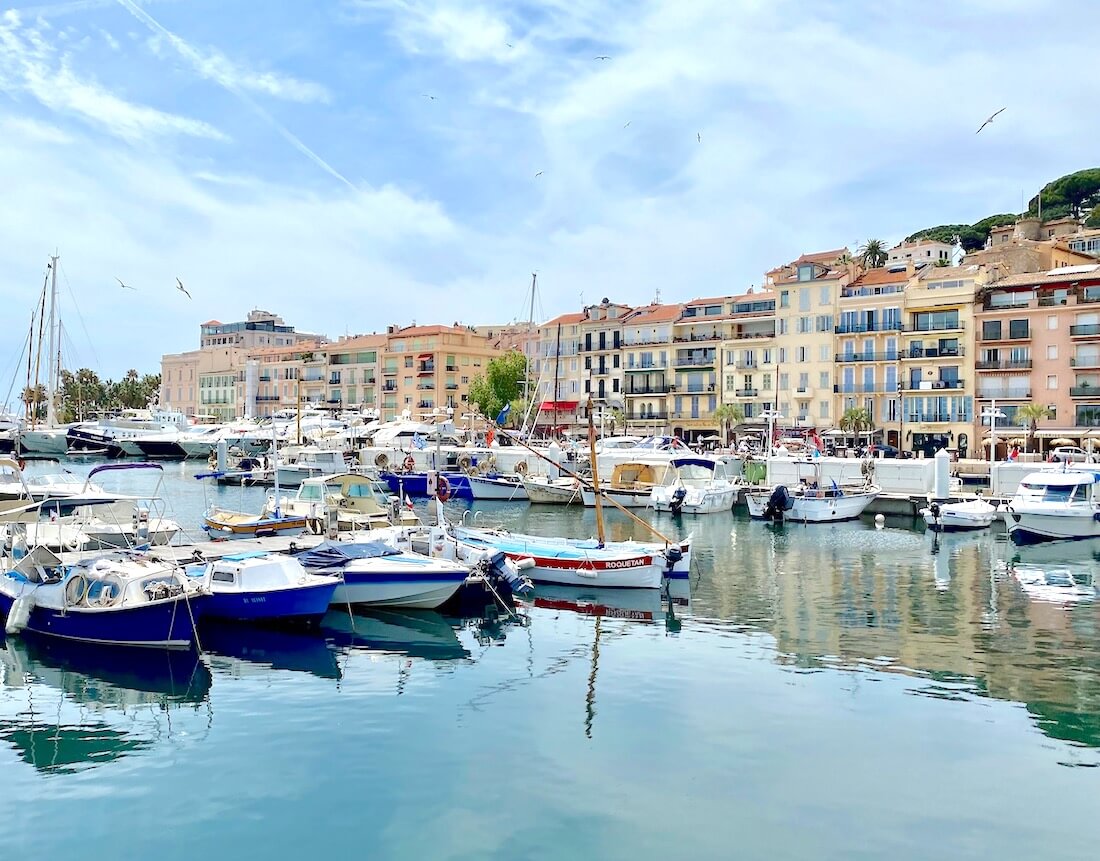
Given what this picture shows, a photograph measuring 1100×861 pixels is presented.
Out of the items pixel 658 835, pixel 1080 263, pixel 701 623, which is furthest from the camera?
pixel 1080 263

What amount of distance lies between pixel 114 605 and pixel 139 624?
74cm

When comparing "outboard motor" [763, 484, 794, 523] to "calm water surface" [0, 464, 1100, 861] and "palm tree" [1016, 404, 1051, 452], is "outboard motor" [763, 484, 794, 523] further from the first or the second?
"palm tree" [1016, 404, 1051, 452]

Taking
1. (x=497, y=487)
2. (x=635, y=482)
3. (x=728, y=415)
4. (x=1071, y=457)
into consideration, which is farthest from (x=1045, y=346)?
(x=497, y=487)

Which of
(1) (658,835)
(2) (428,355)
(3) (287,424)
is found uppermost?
(2) (428,355)

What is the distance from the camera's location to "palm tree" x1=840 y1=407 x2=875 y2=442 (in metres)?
79.4

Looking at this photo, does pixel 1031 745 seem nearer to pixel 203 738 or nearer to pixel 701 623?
pixel 701 623

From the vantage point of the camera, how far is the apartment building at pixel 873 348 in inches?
3211

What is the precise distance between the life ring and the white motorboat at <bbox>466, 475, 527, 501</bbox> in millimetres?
41687

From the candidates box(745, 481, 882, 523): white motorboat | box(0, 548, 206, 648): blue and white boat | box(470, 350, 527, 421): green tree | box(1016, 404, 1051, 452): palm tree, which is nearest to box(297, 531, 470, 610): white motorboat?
box(0, 548, 206, 648): blue and white boat

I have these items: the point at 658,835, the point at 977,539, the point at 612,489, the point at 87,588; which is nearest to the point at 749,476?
the point at 612,489

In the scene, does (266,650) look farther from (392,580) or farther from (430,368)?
(430,368)

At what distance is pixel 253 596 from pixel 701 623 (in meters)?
12.0

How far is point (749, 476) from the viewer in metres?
67.2

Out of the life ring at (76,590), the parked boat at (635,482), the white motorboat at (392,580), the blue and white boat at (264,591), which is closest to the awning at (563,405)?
the parked boat at (635,482)
